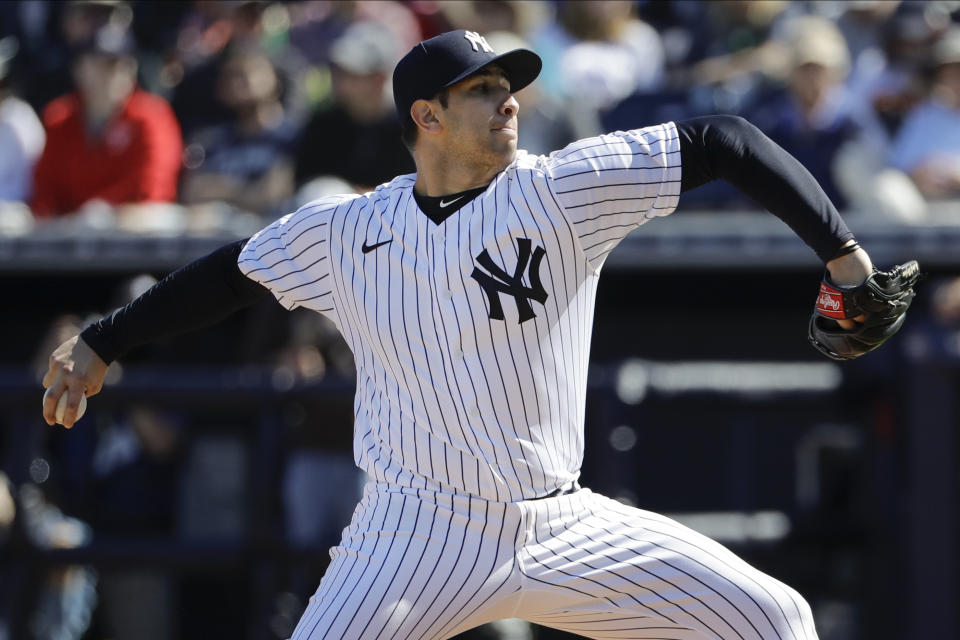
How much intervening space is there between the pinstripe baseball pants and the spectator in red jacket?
3828 millimetres

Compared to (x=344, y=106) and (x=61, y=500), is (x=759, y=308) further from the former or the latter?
(x=61, y=500)

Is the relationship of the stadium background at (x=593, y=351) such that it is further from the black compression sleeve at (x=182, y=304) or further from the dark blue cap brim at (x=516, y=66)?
the dark blue cap brim at (x=516, y=66)

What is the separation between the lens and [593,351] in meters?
6.86

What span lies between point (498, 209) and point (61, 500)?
135 inches

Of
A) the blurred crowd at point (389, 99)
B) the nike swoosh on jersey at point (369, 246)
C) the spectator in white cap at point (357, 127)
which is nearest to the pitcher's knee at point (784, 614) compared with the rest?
the nike swoosh on jersey at point (369, 246)

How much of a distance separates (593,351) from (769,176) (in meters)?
3.87

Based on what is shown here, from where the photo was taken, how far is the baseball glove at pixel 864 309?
3.00 metres

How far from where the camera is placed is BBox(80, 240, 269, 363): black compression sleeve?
3.46 m

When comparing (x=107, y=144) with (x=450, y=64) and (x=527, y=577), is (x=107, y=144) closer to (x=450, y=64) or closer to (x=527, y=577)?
(x=450, y=64)

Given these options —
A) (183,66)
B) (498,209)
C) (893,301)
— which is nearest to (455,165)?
(498,209)

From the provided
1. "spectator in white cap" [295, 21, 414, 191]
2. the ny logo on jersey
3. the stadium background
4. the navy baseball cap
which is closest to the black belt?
the ny logo on jersey

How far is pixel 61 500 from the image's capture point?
19.8ft

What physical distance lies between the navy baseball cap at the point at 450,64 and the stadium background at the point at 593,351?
2.51m

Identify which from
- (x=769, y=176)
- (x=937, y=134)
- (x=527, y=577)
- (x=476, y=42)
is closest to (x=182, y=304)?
(x=476, y=42)
